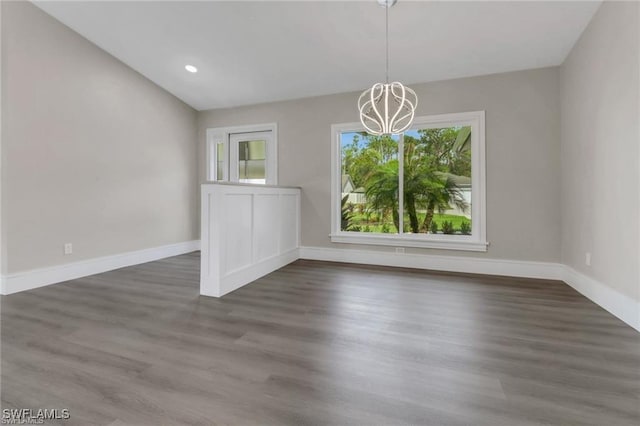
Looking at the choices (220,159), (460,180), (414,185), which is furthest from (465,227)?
(220,159)

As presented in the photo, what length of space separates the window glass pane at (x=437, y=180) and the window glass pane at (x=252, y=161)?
2.42 meters

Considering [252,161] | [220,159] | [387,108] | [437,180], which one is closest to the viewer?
[387,108]

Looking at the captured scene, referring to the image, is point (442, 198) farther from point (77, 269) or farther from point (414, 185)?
point (77, 269)

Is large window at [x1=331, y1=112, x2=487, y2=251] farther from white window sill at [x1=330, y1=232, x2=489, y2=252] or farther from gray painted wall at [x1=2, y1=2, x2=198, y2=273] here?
gray painted wall at [x1=2, y1=2, x2=198, y2=273]

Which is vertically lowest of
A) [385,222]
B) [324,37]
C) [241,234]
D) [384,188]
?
[241,234]

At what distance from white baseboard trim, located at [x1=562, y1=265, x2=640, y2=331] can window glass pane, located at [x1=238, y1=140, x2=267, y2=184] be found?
4.41 m

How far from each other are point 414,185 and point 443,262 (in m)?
1.14

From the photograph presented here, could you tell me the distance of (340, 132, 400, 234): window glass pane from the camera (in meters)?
4.31

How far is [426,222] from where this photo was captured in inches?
163

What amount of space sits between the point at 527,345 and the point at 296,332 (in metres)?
1.55

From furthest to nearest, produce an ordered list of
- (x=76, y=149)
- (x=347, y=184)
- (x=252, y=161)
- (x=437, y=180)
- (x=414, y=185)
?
(x=252, y=161) < (x=347, y=184) < (x=414, y=185) < (x=437, y=180) < (x=76, y=149)

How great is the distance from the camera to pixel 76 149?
353 cm

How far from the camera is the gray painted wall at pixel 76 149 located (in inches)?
118

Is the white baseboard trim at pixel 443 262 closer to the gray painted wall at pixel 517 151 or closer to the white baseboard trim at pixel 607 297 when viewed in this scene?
the gray painted wall at pixel 517 151
